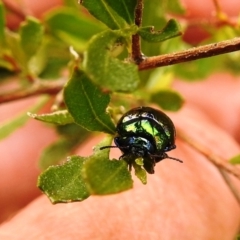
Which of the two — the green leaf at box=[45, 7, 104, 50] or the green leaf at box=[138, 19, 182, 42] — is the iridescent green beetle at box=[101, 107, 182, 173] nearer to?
the green leaf at box=[138, 19, 182, 42]

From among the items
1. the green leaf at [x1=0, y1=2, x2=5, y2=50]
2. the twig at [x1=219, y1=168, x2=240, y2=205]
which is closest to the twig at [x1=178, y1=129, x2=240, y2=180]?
the twig at [x1=219, y1=168, x2=240, y2=205]

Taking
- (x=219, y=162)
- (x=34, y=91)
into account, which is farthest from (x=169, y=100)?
(x=34, y=91)

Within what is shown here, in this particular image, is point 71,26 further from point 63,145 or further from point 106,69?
point 106,69

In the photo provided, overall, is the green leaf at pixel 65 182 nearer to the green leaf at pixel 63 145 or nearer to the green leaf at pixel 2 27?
the green leaf at pixel 2 27

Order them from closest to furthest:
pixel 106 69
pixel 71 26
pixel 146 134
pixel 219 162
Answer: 1. pixel 106 69
2. pixel 146 134
3. pixel 219 162
4. pixel 71 26

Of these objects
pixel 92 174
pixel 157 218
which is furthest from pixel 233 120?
pixel 92 174

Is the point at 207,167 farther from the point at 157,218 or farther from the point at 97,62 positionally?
the point at 97,62
